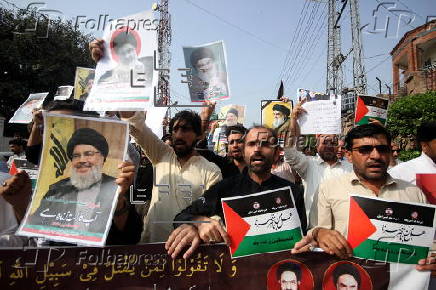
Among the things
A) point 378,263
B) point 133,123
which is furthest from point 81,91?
point 378,263

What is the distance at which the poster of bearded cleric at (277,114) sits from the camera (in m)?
3.94

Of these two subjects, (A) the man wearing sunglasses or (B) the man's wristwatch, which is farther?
(A) the man wearing sunglasses

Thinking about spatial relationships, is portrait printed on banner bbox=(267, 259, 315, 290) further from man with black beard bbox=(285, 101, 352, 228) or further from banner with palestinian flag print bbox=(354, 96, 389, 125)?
banner with palestinian flag print bbox=(354, 96, 389, 125)

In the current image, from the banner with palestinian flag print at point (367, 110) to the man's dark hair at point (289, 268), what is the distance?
2634 mm

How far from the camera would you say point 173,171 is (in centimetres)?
281

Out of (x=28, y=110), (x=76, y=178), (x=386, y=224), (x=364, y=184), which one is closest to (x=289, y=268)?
(x=386, y=224)

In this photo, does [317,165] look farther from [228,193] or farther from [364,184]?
[228,193]

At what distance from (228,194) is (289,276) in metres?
0.74

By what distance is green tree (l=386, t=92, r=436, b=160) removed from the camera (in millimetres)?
15105

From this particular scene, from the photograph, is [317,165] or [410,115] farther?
[410,115]

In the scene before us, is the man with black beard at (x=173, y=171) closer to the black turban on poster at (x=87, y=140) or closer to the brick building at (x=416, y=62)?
the black turban on poster at (x=87, y=140)

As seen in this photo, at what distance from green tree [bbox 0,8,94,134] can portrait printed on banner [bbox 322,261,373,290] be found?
1481cm

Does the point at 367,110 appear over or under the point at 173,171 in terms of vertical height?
over

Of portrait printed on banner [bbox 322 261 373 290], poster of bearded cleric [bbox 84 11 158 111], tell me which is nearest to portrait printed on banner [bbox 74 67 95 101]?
poster of bearded cleric [bbox 84 11 158 111]
